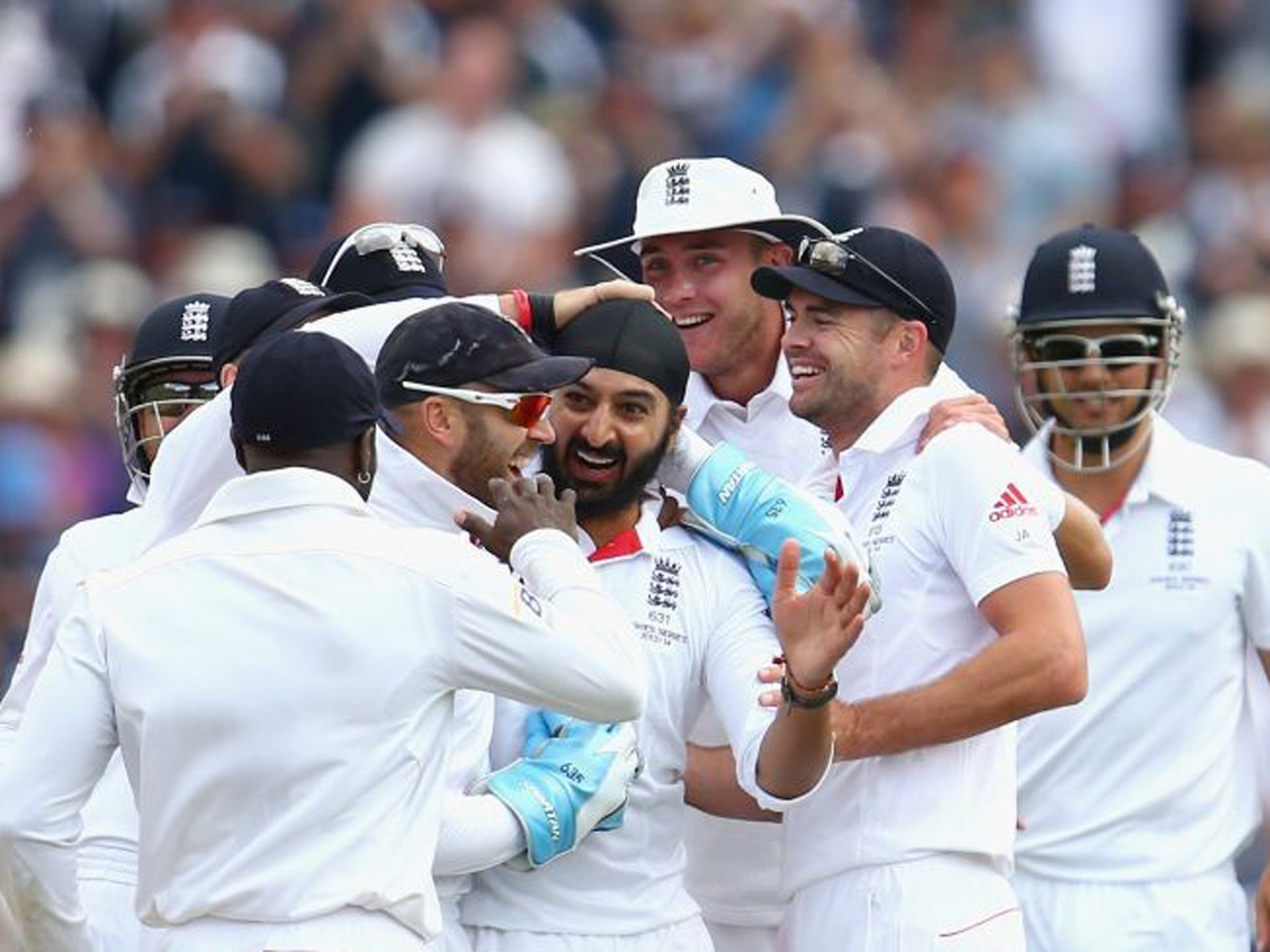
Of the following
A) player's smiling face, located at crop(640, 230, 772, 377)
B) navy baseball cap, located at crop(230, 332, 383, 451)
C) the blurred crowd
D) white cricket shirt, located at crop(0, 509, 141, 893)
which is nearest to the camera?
navy baseball cap, located at crop(230, 332, 383, 451)

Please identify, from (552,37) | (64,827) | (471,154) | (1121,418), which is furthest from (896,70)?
(64,827)

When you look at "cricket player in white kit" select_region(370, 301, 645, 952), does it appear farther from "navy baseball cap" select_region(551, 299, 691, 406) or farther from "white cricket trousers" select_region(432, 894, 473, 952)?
"navy baseball cap" select_region(551, 299, 691, 406)

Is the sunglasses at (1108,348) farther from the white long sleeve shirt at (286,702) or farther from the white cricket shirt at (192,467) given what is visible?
the white long sleeve shirt at (286,702)

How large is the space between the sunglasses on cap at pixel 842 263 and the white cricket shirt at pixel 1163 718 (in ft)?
4.42

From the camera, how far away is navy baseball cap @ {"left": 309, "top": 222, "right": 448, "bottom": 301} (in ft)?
23.6

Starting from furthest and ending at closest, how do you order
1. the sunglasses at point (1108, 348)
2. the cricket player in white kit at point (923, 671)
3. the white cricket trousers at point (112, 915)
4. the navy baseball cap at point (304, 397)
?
the sunglasses at point (1108, 348) < the white cricket trousers at point (112, 915) < the cricket player in white kit at point (923, 671) < the navy baseball cap at point (304, 397)

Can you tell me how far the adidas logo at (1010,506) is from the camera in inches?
250

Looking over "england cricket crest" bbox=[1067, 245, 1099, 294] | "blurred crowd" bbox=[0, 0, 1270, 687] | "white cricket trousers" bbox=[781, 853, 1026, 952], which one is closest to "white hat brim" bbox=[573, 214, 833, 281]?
"england cricket crest" bbox=[1067, 245, 1099, 294]

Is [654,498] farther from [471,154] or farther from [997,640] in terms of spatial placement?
[471,154]

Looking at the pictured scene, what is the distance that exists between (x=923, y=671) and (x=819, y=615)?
705 millimetres

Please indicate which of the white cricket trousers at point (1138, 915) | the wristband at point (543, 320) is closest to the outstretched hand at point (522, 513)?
the wristband at point (543, 320)

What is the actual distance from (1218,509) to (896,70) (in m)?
8.25

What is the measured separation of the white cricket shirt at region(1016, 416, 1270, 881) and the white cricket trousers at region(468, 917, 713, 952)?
5.88 feet

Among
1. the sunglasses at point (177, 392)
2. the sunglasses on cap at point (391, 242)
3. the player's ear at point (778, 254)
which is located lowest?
the sunglasses at point (177, 392)
